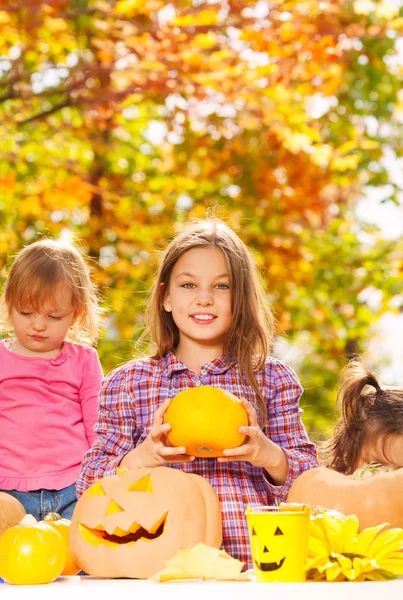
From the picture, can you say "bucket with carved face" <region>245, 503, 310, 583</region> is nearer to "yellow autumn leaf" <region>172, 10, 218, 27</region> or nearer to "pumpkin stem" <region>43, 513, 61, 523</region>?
"pumpkin stem" <region>43, 513, 61, 523</region>

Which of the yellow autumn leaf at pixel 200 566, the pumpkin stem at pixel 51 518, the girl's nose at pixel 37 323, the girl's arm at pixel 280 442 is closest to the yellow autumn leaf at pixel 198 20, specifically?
the girl's nose at pixel 37 323

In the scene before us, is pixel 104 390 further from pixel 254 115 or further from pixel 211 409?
pixel 254 115

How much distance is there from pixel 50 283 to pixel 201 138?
212 inches

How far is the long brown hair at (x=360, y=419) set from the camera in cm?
300

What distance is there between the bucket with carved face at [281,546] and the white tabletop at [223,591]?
1.8 inches

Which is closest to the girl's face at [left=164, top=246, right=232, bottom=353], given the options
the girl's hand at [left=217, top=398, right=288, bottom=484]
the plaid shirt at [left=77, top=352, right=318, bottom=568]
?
the plaid shirt at [left=77, top=352, right=318, bottom=568]

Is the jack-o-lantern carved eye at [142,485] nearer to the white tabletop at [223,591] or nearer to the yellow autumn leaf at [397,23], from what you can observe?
the white tabletop at [223,591]

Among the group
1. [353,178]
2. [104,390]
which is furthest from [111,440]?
[353,178]

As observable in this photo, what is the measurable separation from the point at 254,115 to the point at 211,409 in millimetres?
5743

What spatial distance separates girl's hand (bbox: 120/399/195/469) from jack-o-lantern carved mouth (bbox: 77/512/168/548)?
297 millimetres

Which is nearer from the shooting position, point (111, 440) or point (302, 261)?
point (111, 440)

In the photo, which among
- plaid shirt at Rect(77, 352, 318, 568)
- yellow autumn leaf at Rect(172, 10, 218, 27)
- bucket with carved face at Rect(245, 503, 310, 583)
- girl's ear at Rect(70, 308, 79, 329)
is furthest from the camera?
yellow autumn leaf at Rect(172, 10, 218, 27)

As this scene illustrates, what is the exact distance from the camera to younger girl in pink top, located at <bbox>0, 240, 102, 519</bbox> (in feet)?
10.5

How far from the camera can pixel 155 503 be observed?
1.95 metres
